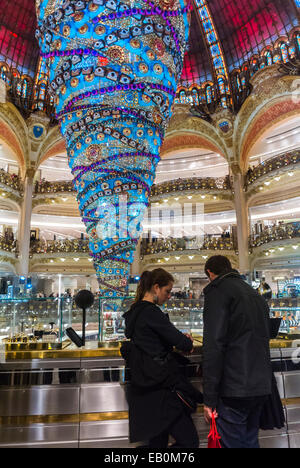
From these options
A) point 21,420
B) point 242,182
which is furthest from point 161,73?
point 242,182

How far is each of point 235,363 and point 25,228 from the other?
58.7 ft

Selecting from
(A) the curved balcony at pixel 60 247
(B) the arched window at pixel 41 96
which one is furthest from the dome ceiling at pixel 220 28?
(A) the curved balcony at pixel 60 247

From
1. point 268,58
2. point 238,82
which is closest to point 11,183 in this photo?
point 238,82

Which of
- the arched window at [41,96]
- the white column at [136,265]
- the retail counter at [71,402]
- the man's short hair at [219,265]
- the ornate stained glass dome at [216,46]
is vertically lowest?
the retail counter at [71,402]

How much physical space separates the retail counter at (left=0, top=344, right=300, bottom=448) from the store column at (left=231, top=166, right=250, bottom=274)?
1486 cm

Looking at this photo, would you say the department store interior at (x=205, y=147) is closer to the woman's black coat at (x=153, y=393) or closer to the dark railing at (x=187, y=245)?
the dark railing at (x=187, y=245)

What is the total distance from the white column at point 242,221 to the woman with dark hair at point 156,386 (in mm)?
15711

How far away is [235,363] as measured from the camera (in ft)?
5.73

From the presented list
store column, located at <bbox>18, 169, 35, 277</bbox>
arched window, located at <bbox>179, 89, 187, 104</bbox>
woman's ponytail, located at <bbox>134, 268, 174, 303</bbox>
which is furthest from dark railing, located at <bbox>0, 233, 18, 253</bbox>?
woman's ponytail, located at <bbox>134, 268, 174, 303</bbox>

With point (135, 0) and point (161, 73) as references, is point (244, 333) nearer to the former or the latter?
point (161, 73)

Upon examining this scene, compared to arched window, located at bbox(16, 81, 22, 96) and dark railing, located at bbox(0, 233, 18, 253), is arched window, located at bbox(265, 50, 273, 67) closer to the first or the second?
arched window, located at bbox(16, 81, 22, 96)

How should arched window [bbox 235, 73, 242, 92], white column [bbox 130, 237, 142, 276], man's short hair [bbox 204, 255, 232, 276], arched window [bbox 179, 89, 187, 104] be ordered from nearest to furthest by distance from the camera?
man's short hair [bbox 204, 255, 232, 276] < arched window [bbox 235, 73, 242, 92] < white column [bbox 130, 237, 142, 276] < arched window [bbox 179, 89, 187, 104]

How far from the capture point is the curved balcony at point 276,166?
603 inches

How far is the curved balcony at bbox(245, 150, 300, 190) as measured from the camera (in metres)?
15.3
